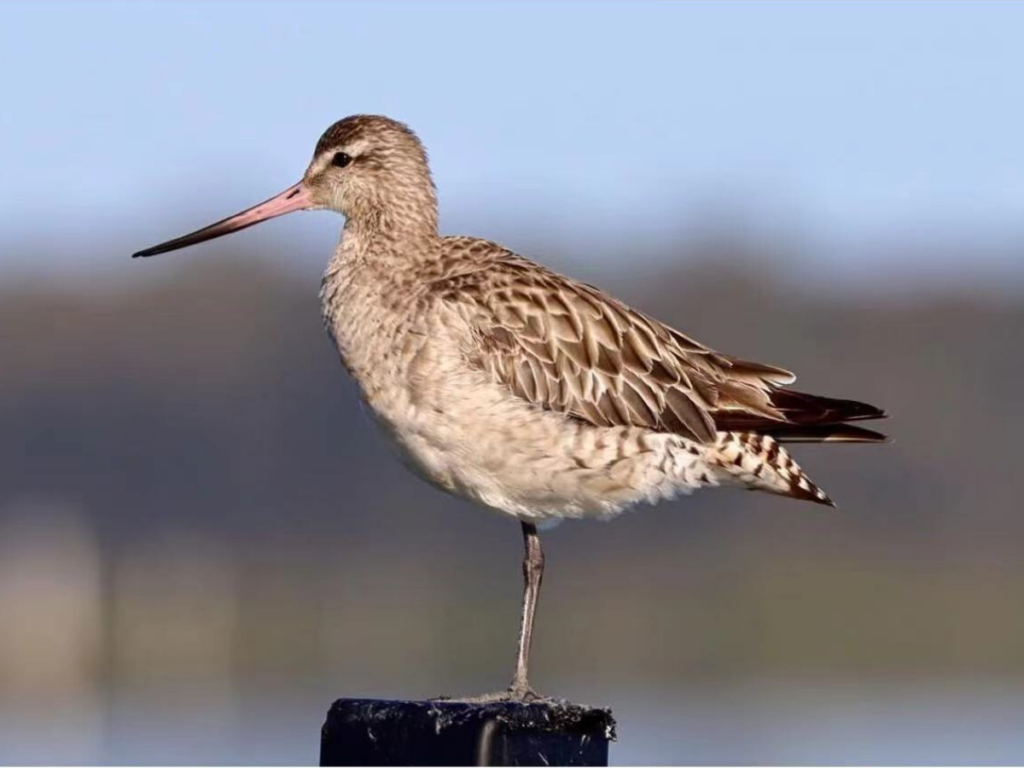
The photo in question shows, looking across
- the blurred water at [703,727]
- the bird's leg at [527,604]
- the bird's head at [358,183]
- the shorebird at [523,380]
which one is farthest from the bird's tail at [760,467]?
the blurred water at [703,727]

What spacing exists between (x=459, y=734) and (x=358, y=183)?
5546 mm

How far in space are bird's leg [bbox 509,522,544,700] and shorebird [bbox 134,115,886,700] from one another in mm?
14

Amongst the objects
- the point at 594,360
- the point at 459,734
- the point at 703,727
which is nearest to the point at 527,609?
the point at 594,360

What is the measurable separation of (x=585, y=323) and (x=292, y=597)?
69705 mm

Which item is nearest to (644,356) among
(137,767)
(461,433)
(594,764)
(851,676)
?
(461,433)

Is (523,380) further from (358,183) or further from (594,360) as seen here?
(358,183)

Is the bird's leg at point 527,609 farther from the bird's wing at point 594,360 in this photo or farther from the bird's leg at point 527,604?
the bird's wing at point 594,360

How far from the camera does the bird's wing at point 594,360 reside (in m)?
14.0

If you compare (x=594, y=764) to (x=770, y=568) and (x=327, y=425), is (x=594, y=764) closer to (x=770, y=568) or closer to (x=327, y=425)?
(x=770, y=568)

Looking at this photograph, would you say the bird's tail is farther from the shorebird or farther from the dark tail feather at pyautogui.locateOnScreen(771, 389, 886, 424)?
the dark tail feather at pyautogui.locateOnScreen(771, 389, 886, 424)

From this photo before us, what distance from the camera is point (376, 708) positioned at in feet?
33.2

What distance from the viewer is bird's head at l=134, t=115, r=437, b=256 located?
14.9 m

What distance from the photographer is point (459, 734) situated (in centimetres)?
991

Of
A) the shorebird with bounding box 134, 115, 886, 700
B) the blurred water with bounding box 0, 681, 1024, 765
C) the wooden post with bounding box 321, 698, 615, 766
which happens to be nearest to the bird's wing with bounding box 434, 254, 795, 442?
the shorebird with bounding box 134, 115, 886, 700
